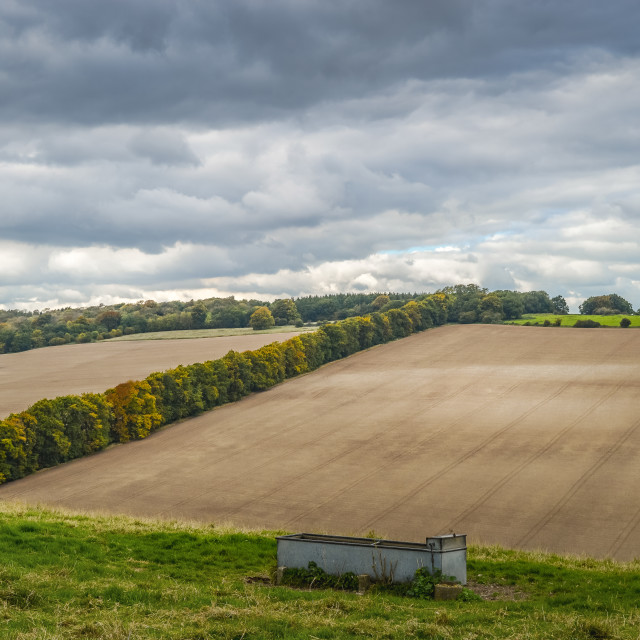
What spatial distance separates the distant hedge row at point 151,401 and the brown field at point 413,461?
198cm

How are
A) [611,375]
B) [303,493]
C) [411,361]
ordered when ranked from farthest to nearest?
[411,361]
[611,375]
[303,493]

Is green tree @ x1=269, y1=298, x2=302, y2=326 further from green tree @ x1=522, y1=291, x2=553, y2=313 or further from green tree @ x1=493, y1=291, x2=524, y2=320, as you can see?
green tree @ x1=522, y1=291, x2=553, y2=313

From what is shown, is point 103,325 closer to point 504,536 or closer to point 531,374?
point 531,374

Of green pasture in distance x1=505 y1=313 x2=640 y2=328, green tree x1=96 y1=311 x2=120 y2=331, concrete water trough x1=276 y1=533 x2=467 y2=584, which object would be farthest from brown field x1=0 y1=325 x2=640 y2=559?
green tree x1=96 y1=311 x2=120 y2=331

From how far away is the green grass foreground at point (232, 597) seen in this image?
48.9 feet

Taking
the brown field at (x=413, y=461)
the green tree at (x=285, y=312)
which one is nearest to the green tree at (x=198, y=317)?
the green tree at (x=285, y=312)

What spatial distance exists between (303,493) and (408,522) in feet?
34.2

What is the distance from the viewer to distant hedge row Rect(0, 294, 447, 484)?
64.4 m

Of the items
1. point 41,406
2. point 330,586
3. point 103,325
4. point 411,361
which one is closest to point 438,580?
point 330,586

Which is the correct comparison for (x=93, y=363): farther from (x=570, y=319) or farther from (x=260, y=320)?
(x=570, y=319)

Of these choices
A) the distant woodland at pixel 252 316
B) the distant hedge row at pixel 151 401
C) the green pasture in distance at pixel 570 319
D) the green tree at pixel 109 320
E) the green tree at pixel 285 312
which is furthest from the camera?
the green tree at pixel 109 320

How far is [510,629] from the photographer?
1500cm

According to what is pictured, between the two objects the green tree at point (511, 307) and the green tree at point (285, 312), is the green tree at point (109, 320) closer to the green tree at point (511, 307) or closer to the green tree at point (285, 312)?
the green tree at point (285, 312)

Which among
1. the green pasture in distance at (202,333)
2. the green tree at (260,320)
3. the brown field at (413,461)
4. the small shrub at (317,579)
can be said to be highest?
the green tree at (260,320)
